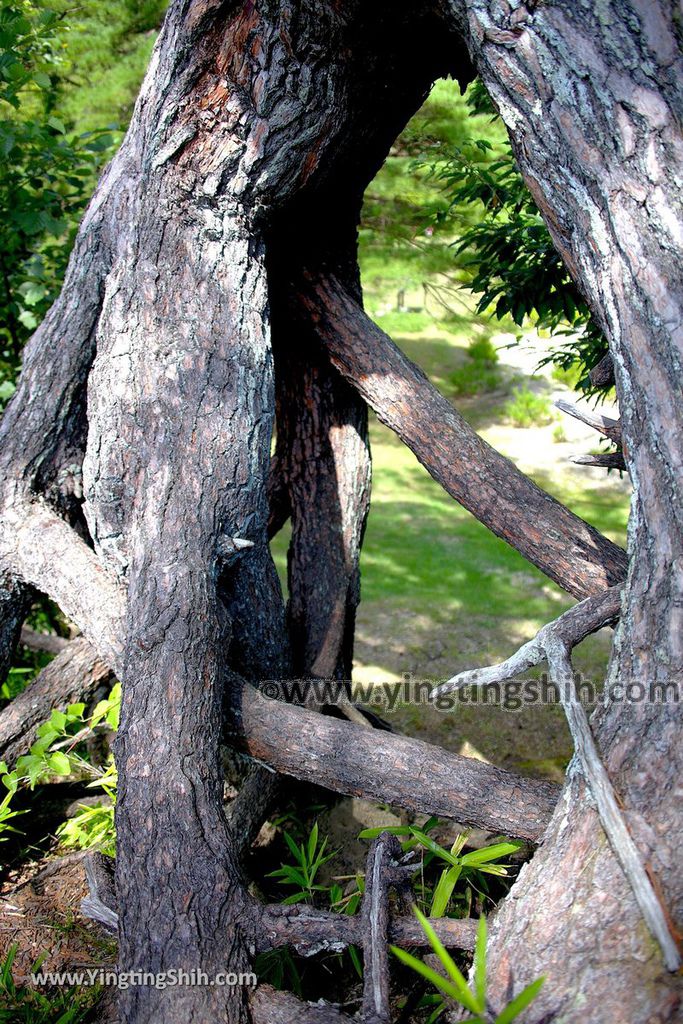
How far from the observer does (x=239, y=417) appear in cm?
223

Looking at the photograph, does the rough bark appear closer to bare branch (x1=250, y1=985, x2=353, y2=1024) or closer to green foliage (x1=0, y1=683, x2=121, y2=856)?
bare branch (x1=250, y1=985, x2=353, y2=1024)

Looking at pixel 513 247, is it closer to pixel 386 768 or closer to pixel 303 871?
pixel 386 768

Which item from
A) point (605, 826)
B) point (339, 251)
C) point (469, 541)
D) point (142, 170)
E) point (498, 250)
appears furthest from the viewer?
point (469, 541)

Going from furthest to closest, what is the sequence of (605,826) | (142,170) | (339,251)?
(339,251), (142,170), (605,826)

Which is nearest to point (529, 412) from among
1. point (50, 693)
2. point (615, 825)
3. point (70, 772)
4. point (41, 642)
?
point (41, 642)

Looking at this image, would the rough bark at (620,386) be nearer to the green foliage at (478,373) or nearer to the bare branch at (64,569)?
the bare branch at (64,569)

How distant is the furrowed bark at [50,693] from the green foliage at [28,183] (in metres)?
1.33

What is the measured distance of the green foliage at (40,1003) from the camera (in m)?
2.03

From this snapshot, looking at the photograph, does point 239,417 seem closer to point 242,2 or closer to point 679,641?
point 242,2

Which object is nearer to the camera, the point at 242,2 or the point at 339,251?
the point at 242,2

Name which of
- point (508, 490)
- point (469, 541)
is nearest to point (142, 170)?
point (508, 490)

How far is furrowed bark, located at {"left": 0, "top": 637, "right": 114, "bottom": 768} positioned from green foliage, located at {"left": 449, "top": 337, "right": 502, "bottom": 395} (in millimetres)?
8037

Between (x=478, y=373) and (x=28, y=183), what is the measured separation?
7.81 m

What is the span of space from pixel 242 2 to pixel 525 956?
223 cm
